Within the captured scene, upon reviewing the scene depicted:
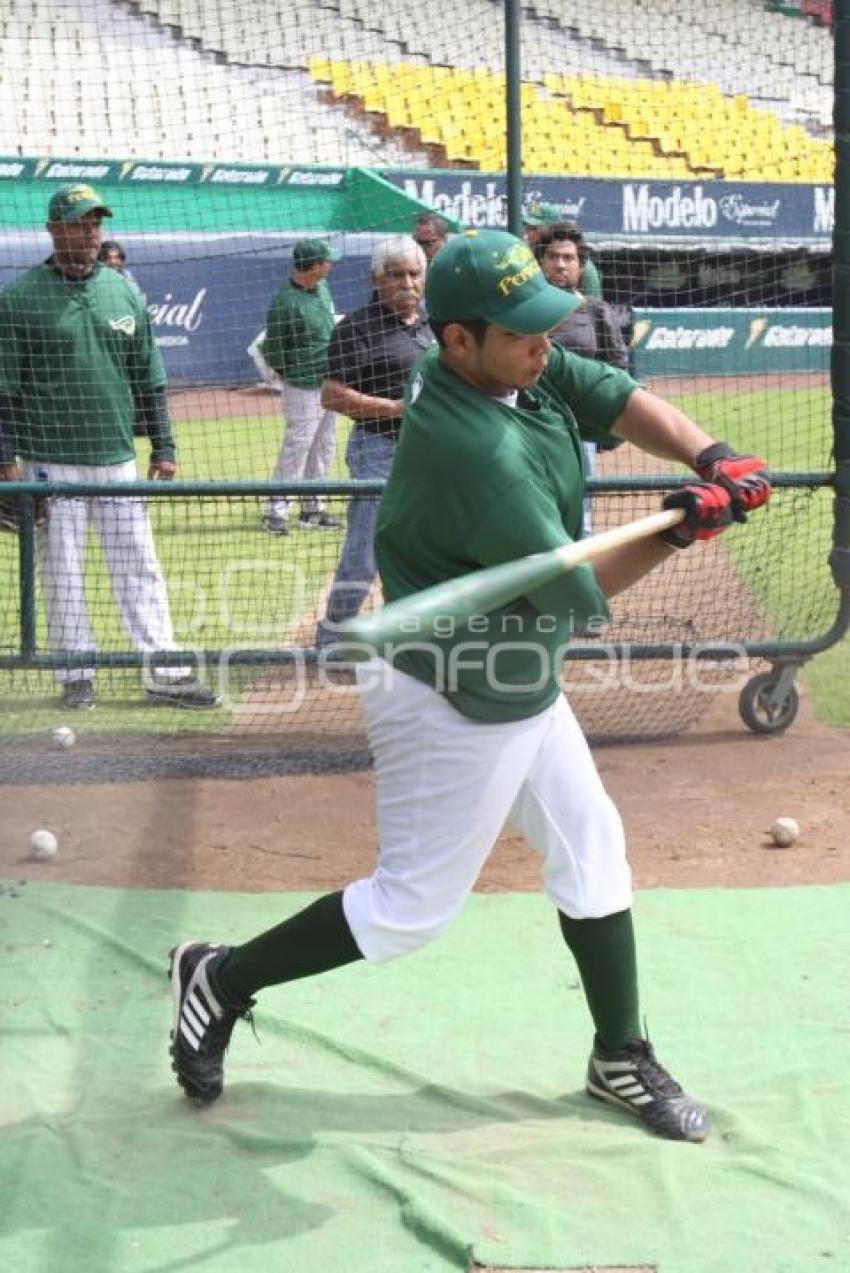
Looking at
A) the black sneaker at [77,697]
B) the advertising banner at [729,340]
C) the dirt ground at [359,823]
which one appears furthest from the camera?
the advertising banner at [729,340]

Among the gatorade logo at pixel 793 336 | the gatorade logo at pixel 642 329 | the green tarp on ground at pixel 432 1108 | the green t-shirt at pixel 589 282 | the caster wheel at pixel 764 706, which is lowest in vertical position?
the gatorade logo at pixel 793 336

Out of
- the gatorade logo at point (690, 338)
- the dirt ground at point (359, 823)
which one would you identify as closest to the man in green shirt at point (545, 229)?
the dirt ground at point (359, 823)

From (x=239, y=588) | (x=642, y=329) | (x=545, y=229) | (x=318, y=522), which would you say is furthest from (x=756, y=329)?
(x=545, y=229)

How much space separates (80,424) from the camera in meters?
6.75

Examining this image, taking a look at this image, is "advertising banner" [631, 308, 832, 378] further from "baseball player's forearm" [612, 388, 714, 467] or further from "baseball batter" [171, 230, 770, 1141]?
"baseball batter" [171, 230, 770, 1141]

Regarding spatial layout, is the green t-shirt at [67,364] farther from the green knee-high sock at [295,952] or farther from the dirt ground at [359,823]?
the green knee-high sock at [295,952]

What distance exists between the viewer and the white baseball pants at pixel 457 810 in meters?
3.36

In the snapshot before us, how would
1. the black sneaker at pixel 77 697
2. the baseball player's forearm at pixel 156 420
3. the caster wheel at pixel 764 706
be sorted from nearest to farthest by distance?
1. the caster wheel at pixel 764 706
2. the black sneaker at pixel 77 697
3. the baseball player's forearm at pixel 156 420

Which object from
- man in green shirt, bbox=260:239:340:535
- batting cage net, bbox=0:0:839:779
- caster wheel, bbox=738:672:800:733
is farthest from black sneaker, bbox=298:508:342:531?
caster wheel, bbox=738:672:800:733

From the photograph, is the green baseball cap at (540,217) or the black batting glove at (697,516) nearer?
the black batting glove at (697,516)

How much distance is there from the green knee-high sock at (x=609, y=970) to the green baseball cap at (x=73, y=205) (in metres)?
3.96

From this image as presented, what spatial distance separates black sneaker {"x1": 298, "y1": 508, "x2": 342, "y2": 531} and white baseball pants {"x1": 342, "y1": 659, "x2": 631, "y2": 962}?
5.52 metres

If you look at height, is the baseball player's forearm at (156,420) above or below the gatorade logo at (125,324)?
below

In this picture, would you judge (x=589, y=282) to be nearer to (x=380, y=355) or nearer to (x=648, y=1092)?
(x=380, y=355)
